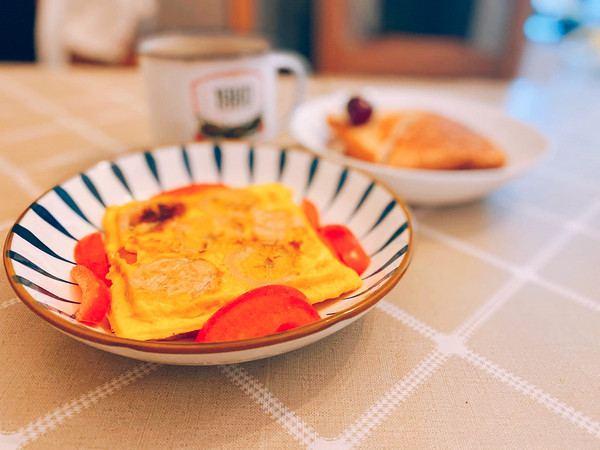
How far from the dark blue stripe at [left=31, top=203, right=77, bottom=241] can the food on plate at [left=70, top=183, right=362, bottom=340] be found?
4cm

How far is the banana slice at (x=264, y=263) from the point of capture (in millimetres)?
472

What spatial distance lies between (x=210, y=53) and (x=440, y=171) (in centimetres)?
47

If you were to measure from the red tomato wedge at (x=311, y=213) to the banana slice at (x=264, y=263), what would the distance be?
0.33 ft

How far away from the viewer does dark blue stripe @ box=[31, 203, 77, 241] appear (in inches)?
20.9

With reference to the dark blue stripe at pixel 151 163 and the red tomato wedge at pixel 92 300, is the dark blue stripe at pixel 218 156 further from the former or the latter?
the red tomato wedge at pixel 92 300

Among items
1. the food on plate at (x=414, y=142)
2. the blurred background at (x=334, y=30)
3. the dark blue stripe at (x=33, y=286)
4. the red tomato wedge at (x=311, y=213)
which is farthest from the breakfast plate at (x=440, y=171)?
the blurred background at (x=334, y=30)

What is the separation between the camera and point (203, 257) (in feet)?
1.63

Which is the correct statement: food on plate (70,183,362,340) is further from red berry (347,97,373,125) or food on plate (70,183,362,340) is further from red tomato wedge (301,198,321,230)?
red berry (347,97,373,125)

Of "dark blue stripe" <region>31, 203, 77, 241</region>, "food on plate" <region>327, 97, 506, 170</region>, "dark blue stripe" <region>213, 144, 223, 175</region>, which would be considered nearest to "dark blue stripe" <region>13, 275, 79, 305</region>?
"dark blue stripe" <region>31, 203, 77, 241</region>

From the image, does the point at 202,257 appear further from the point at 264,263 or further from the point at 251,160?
the point at 251,160

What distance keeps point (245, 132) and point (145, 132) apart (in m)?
0.37

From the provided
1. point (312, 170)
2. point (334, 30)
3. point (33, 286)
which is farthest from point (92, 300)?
point (334, 30)

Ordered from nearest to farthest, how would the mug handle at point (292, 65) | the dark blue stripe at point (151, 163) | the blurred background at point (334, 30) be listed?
the dark blue stripe at point (151, 163)
the mug handle at point (292, 65)
the blurred background at point (334, 30)

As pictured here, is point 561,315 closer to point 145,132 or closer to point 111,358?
point 111,358
